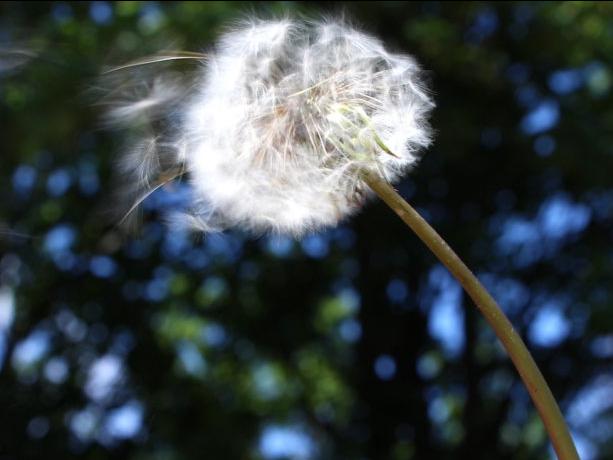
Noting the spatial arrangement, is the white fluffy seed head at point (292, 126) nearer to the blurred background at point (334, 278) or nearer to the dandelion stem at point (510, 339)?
the dandelion stem at point (510, 339)

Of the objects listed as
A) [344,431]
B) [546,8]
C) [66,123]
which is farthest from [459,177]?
[66,123]

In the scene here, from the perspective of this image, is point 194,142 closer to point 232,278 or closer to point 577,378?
point 232,278

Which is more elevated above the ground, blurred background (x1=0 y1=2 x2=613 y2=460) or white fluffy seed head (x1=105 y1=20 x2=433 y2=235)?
white fluffy seed head (x1=105 y1=20 x2=433 y2=235)

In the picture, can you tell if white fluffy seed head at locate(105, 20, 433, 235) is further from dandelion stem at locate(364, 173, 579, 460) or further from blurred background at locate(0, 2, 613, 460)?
blurred background at locate(0, 2, 613, 460)

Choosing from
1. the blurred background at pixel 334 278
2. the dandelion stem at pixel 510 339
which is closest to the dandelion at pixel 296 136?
the dandelion stem at pixel 510 339

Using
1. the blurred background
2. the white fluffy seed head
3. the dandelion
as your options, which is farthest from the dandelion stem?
the blurred background

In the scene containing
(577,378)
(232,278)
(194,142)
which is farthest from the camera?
(577,378)

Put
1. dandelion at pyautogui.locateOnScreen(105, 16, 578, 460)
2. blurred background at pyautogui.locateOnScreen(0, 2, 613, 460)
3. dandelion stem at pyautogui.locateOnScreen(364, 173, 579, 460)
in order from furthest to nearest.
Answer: blurred background at pyautogui.locateOnScreen(0, 2, 613, 460)
dandelion at pyautogui.locateOnScreen(105, 16, 578, 460)
dandelion stem at pyautogui.locateOnScreen(364, 173, 579, 460)
